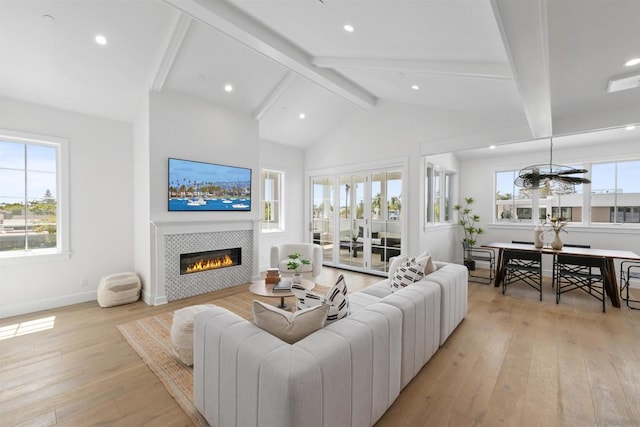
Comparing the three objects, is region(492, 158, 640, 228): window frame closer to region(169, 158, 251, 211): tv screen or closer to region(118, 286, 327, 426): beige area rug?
region(118, 286, 327, 426): beige area rug

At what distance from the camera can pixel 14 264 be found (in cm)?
347

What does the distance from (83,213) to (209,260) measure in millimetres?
1875

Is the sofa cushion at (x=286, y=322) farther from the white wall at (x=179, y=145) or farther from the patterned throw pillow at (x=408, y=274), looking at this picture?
the white wall at (x=179, y=145)

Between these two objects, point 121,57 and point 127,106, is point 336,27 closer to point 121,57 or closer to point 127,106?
point 121,57

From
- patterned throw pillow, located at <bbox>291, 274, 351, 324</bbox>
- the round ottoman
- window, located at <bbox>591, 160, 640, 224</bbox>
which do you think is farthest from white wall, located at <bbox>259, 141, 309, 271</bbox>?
window, located at <bbox>591, 160, 640, 224</bbox>

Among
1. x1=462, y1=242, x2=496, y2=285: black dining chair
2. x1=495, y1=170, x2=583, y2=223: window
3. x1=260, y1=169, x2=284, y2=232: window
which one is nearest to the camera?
x1=495, y1=170, x2=583, y2=223: window

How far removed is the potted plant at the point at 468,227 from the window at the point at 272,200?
4.18 m

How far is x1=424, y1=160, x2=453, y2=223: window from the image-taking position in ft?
18.0

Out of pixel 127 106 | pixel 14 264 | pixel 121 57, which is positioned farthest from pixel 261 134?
pixel 14 264

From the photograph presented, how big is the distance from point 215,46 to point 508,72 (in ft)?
11.1

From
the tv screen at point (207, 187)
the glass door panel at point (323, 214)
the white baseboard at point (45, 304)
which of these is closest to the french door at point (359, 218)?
the glass door panel at point (323, 214)

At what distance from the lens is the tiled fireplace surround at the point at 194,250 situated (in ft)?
12.7

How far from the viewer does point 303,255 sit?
518 cm

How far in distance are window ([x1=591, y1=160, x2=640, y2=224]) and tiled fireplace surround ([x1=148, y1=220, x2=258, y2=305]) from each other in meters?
6.57
